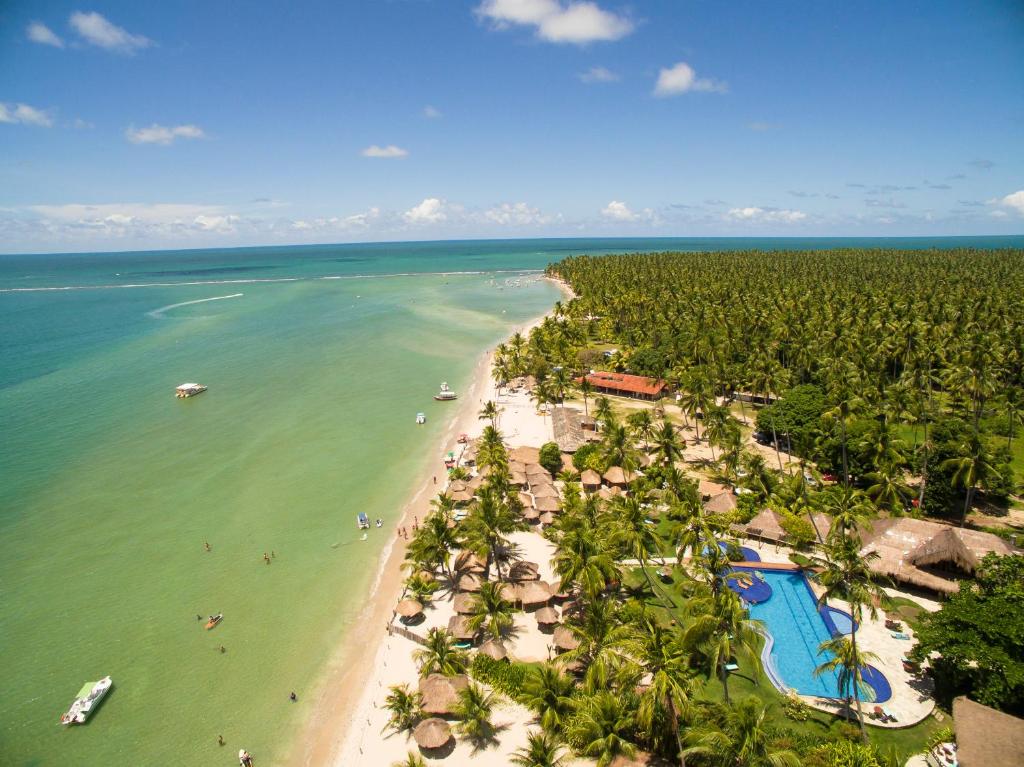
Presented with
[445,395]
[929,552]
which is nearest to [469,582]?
[929,552]

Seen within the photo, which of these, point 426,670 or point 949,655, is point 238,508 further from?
point 949,655

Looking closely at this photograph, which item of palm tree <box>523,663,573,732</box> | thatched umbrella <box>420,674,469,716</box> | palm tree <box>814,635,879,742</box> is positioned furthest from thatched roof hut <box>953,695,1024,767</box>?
thatched umbrella <box>420,674,469,716</box>

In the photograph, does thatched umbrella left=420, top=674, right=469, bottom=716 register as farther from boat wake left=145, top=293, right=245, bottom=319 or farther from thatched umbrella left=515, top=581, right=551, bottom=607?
boat wake left=145, top=293, right=245, bottom=319

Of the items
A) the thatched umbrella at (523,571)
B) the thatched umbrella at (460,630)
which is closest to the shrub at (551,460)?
the thatched umbrella at (523,571)

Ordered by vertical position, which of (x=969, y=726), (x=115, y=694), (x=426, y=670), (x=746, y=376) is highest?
(x=746, y=376)

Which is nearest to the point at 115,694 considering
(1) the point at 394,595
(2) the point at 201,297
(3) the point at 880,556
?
(1) the point at 394,595

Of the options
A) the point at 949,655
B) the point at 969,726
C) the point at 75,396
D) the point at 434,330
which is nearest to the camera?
the point at 969,726

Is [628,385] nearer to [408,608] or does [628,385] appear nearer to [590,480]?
[590,480]

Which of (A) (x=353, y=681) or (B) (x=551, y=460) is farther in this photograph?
(B) (x=551, y=460)
